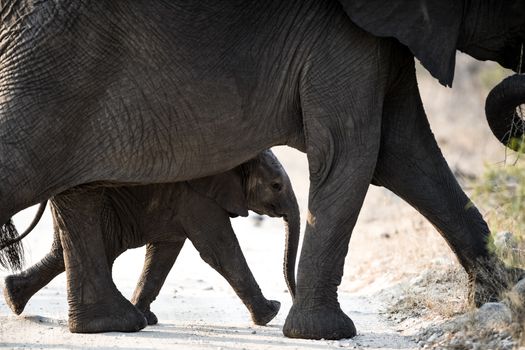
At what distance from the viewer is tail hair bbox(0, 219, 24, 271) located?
7.41 meters

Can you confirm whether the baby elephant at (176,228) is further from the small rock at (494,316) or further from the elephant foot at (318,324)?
the small rock at (494,316)

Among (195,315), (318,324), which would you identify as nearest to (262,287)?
(195,315)

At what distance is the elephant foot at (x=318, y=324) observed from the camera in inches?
265

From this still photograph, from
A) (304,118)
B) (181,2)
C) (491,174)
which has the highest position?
(181,2)

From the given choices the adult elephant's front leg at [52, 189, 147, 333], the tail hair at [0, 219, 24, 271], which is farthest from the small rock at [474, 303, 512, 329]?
the tail hair at [0, 219, 24, 271]

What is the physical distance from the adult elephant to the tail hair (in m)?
0.78

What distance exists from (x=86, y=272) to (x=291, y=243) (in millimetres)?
1506

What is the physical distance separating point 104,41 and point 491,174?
6.70 ft

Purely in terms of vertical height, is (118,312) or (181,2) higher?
(181,2)

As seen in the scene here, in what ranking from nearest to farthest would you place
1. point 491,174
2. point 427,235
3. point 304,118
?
point 491,174
point 304,118
point 427,235

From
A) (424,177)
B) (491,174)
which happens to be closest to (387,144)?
(424,177)

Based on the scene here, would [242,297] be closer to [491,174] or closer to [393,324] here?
[393,324]

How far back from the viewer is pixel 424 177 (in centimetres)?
724

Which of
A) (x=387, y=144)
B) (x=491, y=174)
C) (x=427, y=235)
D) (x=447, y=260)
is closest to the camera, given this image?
(x=491, y=174)
